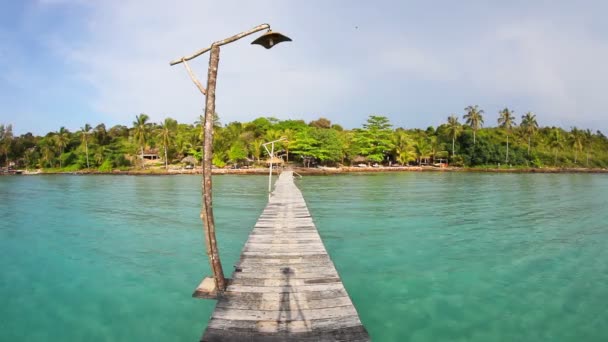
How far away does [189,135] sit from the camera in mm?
64625

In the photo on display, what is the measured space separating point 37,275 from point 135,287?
3228 millimetres

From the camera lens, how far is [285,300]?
5.02m

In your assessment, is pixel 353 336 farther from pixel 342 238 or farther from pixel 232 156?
pixel 232 156

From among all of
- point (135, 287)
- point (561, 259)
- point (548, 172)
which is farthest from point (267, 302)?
point (548, 172)

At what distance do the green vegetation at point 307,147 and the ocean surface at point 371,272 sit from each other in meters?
43.3

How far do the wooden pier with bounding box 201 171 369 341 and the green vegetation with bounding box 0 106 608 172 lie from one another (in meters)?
50.6

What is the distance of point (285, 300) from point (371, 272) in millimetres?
4401

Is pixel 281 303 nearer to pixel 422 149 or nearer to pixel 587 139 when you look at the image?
pixel 422 149

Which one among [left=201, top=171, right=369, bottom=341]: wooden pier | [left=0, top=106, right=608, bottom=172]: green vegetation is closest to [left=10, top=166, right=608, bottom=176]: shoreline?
[left=0, top=106, right=608, bottom=172]: green vegetation

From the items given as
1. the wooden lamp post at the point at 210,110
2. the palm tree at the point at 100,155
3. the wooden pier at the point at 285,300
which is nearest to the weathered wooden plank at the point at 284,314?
the wooden pier at the point at 285,300

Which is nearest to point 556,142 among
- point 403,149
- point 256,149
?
point 403,149

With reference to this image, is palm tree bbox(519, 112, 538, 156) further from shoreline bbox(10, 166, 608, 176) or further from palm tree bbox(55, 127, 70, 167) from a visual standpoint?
palm tree bbox(55, 127, 70, 167)

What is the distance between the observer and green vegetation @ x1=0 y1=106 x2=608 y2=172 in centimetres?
6019

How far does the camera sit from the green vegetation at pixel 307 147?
60.2m
